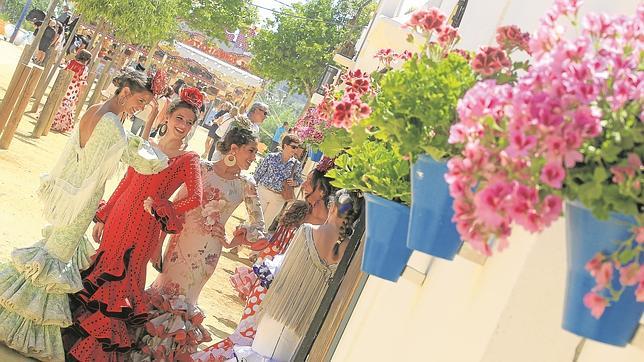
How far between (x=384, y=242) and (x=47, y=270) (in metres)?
4.06

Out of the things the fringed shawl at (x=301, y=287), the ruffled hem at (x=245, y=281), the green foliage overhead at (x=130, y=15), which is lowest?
the ruffled hem at (x=245, y=281)

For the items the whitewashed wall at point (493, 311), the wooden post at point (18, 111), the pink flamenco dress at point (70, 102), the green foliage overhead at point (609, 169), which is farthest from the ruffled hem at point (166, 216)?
the pink flamenco dress at point (70, 102)

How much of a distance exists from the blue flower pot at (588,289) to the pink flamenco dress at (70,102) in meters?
19.5

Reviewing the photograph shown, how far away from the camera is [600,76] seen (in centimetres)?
207

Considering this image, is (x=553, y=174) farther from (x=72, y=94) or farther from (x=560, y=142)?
(x=72, y=94)

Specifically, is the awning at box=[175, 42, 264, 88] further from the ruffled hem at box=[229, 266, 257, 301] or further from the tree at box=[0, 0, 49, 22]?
the ruffled hem at box=[229, 266, 257, 301]

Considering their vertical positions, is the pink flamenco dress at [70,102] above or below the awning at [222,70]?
below

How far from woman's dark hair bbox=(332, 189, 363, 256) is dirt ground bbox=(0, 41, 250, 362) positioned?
198cm

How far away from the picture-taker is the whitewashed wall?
2908mm

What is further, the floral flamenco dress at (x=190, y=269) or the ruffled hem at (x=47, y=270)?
the floral flamenco dress at (x=190, y=269)

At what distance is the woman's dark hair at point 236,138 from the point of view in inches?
314

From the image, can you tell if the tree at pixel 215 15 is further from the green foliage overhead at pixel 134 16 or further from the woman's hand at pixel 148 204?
the woman's hand at pixel 148 204

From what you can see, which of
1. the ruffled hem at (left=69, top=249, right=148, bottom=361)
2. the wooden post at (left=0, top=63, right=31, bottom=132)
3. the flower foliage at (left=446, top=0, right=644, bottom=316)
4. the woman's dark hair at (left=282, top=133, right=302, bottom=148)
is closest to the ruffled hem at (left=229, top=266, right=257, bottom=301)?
the ruffled hem at (left=69, top=249, right=148, bottom=361)

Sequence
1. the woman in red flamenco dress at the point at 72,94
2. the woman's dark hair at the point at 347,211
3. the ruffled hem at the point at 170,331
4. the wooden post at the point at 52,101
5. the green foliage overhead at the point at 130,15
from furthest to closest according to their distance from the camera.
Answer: the green foliage overhead at the point at 130,15
the woman in red flamenco dress at the point at 72,94
the wooden post at the point at 52,101
the ruffled hem at the point at 170,331
the woman's dark hair at the point at 347,211
